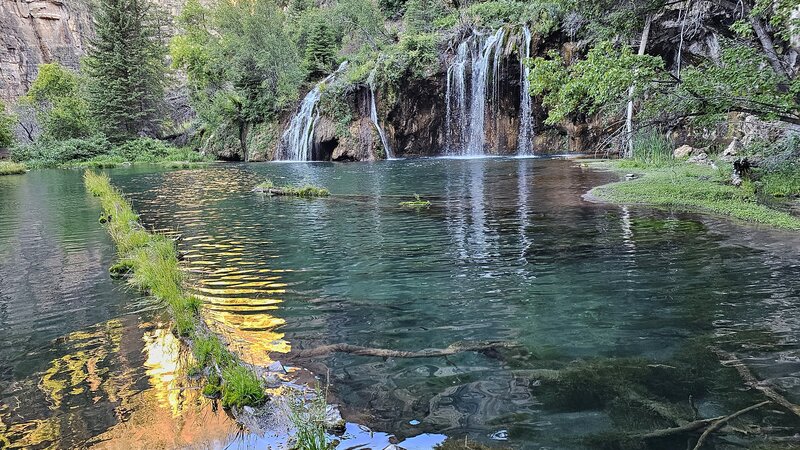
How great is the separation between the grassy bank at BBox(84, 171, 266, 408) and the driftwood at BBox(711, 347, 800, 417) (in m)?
3.56

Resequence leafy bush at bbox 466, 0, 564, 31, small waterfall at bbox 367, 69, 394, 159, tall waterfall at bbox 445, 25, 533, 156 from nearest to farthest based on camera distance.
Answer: leafy bush at bbox 466, 0, 564, 31, tall waterfall at bbox 445, 25, 533, 156, small waterfall at bbox 367, 69, 394, 159

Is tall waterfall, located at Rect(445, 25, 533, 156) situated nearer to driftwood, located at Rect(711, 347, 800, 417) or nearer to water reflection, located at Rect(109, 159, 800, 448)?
water reflection, located at Rect(109, 159, 800, 448)

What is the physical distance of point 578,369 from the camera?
427cm

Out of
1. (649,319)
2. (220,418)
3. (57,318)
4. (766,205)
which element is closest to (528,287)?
(649,319)

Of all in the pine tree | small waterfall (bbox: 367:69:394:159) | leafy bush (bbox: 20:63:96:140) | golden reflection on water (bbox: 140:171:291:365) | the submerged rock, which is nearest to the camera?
the submerged rock

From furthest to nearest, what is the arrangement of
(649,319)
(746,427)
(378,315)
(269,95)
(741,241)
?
1. (269,95)
2. (741,241)
3. (378,315)
4. (649,319)
5. (746,427)

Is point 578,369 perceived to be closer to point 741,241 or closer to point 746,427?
point 746,427

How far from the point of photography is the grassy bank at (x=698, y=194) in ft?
32.0

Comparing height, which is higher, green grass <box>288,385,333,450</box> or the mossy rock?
the mossy rock

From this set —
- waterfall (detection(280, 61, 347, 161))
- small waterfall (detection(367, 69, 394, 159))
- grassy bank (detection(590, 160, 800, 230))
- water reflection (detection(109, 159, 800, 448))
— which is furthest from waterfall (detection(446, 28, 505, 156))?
water reflection (detection(109, 159, 800, 448))

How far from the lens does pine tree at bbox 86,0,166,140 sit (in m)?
50.0

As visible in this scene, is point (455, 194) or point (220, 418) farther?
point (455, 194)

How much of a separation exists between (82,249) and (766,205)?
44.7 feet

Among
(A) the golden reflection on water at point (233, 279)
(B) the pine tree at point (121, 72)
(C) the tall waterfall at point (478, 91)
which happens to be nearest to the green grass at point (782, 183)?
(A) the golden reflection on water at point (233, 279)
